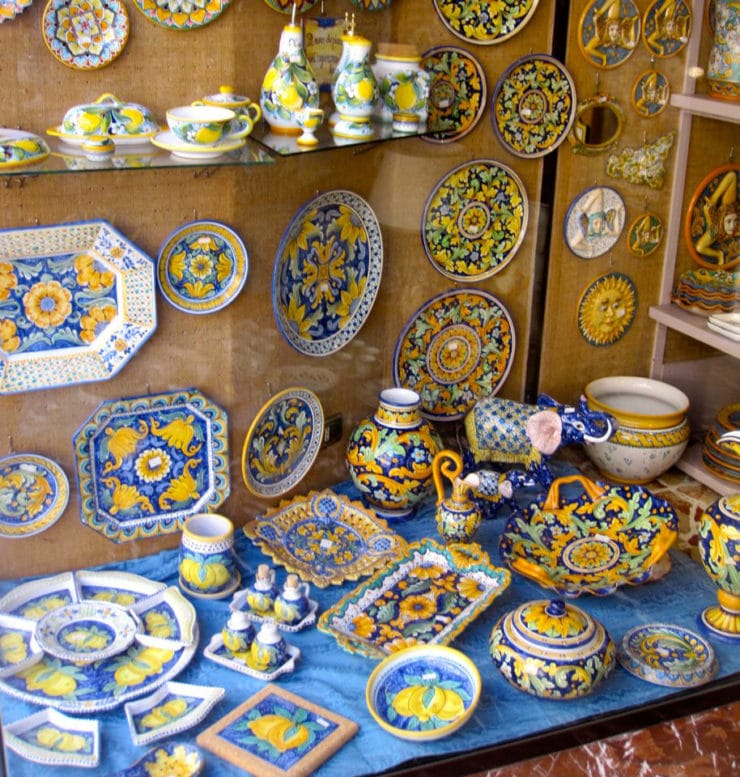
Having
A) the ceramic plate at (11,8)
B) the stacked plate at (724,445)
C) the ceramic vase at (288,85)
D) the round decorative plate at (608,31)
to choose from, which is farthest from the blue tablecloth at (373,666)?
the round decorative plate at (608,31)

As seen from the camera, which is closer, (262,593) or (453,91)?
(262,593)

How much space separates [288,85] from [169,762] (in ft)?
3.70

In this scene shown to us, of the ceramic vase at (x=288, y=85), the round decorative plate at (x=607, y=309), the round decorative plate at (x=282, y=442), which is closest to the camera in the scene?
the ceramic vase at (x=288, y=85)

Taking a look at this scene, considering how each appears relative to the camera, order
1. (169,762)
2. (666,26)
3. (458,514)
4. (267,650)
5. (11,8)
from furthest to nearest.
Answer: (666,26) → (458,514) → (267,650) → (11,8) → (169,762)

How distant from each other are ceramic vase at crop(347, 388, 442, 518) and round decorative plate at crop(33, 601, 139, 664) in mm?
602

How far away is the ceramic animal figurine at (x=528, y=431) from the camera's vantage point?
82.6 inches

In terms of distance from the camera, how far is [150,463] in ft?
6.63

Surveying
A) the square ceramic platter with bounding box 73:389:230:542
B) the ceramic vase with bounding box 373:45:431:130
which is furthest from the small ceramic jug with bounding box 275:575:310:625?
the ceramic vase with bounding box 373:45:431:130

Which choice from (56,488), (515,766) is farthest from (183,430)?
(515,766)

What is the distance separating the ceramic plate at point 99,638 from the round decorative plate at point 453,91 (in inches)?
41.7

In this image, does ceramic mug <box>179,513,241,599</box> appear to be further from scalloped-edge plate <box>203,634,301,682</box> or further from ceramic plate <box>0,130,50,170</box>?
ceramic plate <box>0,130,50,170</box>

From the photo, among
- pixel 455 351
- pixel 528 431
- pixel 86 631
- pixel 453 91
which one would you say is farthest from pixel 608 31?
pixel 86 631

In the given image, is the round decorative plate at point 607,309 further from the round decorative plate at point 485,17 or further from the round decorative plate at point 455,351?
the round decorative plate at point 485,17

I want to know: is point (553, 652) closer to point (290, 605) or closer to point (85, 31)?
point (290, 605)
